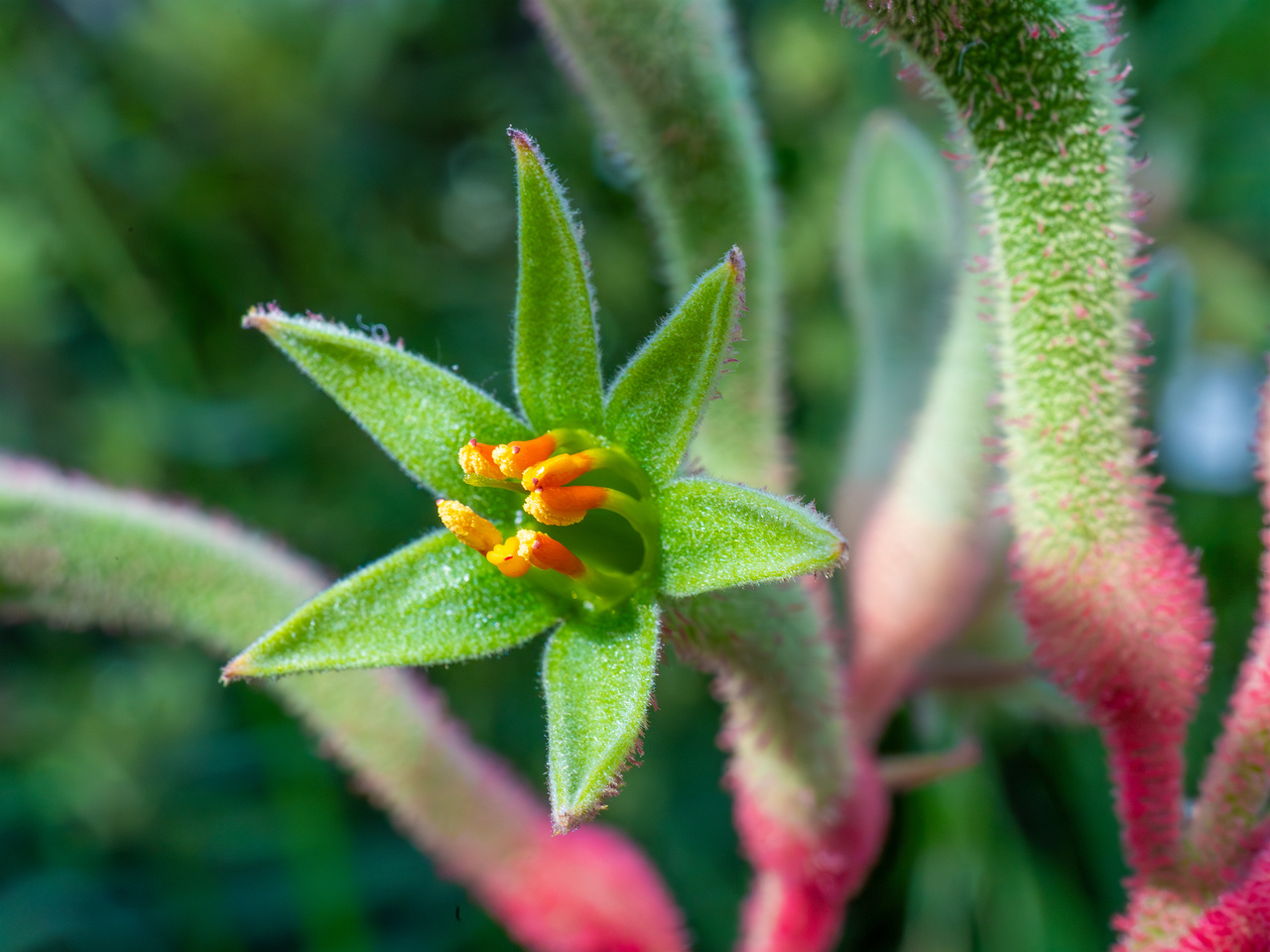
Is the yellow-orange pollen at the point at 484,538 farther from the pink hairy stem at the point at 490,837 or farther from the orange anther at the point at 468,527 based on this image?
the pink hairy stem at the point at 490,837

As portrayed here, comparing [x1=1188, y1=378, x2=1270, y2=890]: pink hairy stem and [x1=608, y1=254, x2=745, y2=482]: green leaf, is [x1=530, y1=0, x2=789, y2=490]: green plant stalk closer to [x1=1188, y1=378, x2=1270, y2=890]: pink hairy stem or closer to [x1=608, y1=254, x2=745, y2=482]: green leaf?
[x1=608, y1=254, x2=745, y2=482]: green leaf

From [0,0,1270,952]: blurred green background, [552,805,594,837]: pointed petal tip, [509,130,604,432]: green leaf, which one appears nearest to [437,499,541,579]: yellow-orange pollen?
[509,130,604,432]: green leaf

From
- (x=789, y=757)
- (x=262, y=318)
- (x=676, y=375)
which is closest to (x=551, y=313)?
(x=676, y=375)

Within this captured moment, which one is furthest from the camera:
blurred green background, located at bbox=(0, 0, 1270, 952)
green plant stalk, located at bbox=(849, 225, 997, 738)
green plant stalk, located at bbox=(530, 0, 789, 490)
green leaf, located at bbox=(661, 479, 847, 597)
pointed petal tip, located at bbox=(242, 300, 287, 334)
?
blurred green background, located at bbox=(0, 0, 1270, 952)

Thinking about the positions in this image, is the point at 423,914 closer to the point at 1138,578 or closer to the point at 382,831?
the point at 382,831

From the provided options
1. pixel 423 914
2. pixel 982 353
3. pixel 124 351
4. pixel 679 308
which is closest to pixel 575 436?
pixel 679 308

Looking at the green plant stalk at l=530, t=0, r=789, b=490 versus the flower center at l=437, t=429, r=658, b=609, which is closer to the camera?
the flower center at l=437, t=429, r=658, b=609

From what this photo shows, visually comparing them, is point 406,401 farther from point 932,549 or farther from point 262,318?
point 932,549
